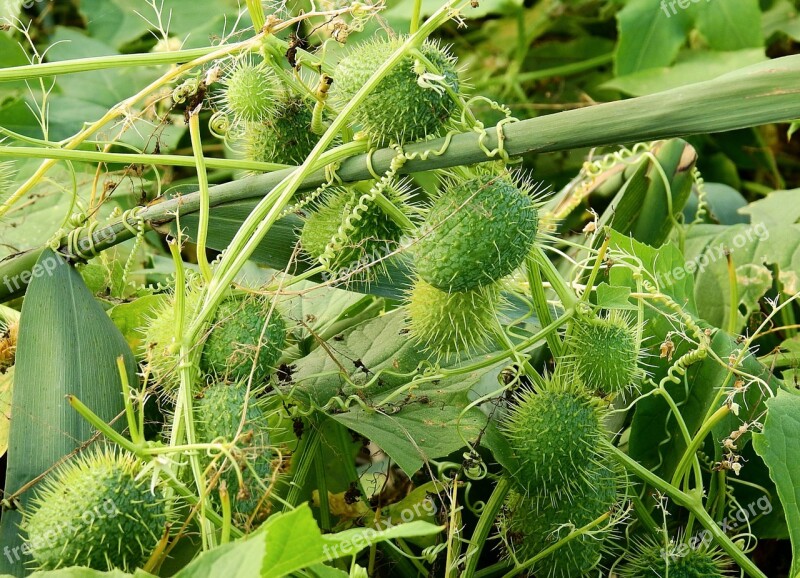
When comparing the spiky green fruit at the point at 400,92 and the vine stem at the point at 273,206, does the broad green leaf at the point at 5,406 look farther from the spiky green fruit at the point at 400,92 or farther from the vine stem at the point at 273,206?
the spiky green fruit at the point at 400,92

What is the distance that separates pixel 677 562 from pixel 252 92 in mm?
733

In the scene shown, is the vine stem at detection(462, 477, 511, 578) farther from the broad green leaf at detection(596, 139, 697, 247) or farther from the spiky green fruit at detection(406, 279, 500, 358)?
the broad green leaf at detection(596, 139, 697, 247)

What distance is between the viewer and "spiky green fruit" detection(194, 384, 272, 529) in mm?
763

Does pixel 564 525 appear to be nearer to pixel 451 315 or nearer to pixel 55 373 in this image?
pixel 451 315

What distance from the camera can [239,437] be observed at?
2.44ft

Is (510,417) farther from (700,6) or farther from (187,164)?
(700,6)

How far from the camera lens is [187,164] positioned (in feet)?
3.19

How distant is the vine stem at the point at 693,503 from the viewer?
0.93m

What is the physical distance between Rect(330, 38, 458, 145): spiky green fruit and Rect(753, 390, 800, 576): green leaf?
0.50 metres

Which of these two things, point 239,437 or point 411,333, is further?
point 411,333

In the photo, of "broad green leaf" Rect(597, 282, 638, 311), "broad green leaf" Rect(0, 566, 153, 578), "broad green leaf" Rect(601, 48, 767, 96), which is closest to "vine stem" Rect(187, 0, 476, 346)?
"broad green leaf" Rect(0, 566, 153, 578)

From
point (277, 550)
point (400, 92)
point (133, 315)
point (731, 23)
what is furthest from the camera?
point (731, 23)

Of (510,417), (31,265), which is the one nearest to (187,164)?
(31,265)

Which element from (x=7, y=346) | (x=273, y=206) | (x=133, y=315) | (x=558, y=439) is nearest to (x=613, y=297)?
Answer: (x=558, y=439)
